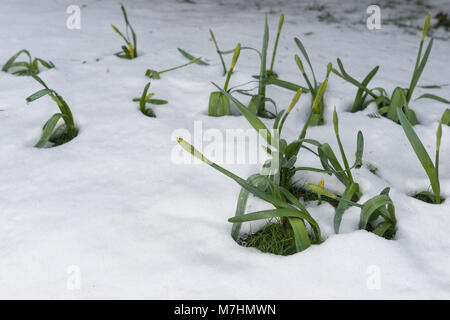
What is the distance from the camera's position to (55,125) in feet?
4.95

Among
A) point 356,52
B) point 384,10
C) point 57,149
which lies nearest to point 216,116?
point 57,149

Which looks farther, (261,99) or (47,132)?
(261,99)

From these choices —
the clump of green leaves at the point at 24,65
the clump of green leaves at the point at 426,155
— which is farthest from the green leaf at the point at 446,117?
the clump of green leaves at the point at 24,65

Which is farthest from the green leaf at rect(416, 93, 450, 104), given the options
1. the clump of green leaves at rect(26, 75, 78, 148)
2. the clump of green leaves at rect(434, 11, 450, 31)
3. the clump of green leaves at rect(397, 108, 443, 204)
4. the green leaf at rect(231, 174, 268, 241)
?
the clump of green leaves at rect(434, 11, 450, 31)

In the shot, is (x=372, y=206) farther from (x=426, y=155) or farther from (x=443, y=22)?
(x=443, y=22)

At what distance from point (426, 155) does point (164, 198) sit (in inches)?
30.5

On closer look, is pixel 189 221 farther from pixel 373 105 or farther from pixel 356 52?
pixel 356 52

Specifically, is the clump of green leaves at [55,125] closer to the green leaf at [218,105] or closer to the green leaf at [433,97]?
the green leaf at [218,105]

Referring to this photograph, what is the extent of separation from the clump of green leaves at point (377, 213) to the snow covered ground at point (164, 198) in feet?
0.13

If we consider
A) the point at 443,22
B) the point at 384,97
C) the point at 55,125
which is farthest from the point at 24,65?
the point at 443,22

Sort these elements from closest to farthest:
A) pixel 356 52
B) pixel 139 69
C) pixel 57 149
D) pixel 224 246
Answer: pixel 224 246 → pixel 57 149 → pixel 139 69 → pixel 356 52

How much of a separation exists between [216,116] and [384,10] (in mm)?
2691

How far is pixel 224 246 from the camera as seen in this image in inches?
43.5

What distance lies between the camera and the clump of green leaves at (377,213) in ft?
3.67
